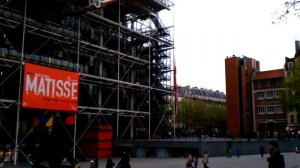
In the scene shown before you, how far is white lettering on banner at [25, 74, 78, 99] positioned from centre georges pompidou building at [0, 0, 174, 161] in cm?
7

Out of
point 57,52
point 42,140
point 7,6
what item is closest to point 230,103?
point 57,52

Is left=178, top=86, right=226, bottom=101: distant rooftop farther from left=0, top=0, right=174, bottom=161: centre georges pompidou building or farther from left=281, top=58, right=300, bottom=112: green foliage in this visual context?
left=0, top=0, right=174, bottom=161: centre georges pompidou building

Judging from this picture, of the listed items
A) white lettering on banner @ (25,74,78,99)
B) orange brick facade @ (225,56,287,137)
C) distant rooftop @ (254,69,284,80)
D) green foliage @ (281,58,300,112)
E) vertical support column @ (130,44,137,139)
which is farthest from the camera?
distant rooftop @ (254,69,284,80)

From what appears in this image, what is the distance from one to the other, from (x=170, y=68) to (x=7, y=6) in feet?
66.2

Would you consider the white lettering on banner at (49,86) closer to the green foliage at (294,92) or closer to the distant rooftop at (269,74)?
the green foliage at (294,92)

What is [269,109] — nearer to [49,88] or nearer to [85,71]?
[85,71]

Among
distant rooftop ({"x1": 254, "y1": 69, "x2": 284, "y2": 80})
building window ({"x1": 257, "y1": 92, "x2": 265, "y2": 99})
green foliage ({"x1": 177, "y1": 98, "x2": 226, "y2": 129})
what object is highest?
distant rooftop ({"x1": 254, "y1": 69, "x2": 284, "y2": 80})

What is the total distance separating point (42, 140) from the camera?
455 centimetres

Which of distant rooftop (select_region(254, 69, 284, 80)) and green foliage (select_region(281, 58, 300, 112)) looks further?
distant rooftop (select_region(254, 69, 284, 80))

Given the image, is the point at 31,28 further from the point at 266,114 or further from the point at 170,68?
the point at 266,114

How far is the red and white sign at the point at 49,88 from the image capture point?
1032 inches

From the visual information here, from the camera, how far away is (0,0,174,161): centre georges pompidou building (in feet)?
88.1

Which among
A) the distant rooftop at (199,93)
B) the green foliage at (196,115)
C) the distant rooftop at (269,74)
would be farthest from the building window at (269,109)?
the distant rooftop at (199,93)

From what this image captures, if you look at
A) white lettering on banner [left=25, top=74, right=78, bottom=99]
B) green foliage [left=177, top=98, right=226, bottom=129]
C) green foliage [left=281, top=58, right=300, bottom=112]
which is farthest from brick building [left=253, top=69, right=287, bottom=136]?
white lettering on banner [left=25, top=74, right=78, bottom=99]
